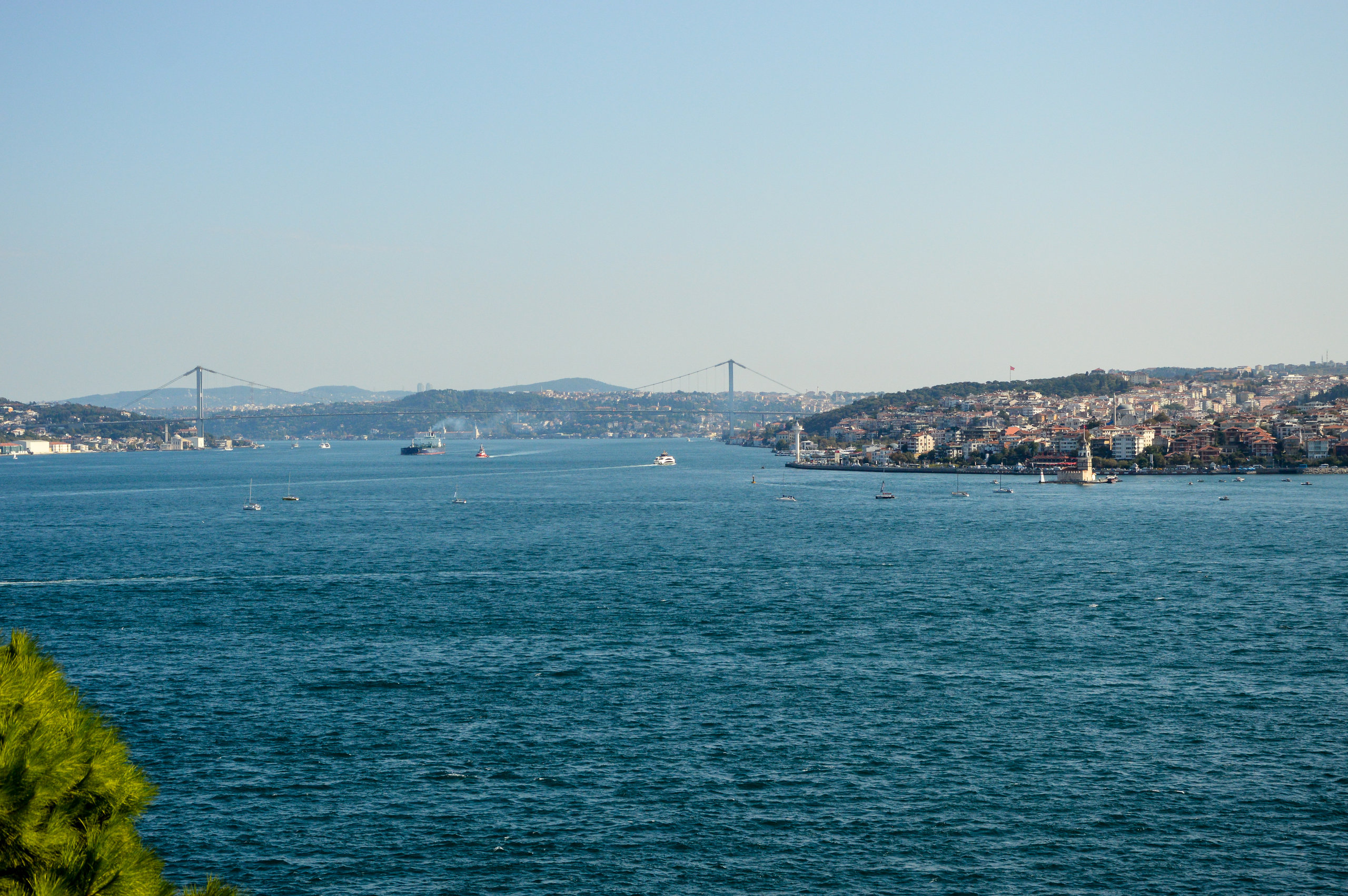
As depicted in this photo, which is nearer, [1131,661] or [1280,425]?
[1131,661]

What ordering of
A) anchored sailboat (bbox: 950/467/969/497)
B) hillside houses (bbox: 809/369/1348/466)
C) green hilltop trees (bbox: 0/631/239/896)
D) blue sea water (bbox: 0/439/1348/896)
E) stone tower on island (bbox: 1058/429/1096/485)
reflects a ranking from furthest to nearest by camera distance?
hillside houses (bbox: 809/369/1348/466) → stone tower on island (bbox: 1058/429/1096/485) → anchored sailboat (bbox: 950/467/969/497) → blue sea water (bbox: 0/439/1348/896) → green hilltop trees (bbox: 0/631/239/896)

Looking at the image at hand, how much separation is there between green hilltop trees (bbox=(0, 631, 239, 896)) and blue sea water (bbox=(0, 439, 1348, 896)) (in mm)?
5840

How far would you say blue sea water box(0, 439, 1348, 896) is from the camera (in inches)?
411

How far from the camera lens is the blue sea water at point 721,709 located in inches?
411

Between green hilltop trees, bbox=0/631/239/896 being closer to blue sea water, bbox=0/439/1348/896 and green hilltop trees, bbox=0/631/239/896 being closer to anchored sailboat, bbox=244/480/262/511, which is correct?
blue sea water, bbox=0/439/1348/896

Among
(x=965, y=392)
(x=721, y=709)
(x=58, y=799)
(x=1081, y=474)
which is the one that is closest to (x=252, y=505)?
(x=721, y=709)

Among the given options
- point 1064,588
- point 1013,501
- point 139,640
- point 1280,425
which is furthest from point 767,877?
point 1280,425

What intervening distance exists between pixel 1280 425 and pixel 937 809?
3611 inches

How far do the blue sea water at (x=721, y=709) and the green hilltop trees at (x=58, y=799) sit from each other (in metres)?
5.84

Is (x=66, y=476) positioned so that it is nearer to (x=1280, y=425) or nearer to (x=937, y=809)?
(x=937, y=809)

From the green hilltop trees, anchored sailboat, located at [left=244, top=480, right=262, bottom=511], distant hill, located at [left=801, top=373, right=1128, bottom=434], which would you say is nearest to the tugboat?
distant hill, located at [left=801, top=373, right=1128, bottom=434]

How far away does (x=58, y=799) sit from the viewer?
13.8ft

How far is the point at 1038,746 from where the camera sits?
13344 millimetres

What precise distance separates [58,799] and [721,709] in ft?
37.5
